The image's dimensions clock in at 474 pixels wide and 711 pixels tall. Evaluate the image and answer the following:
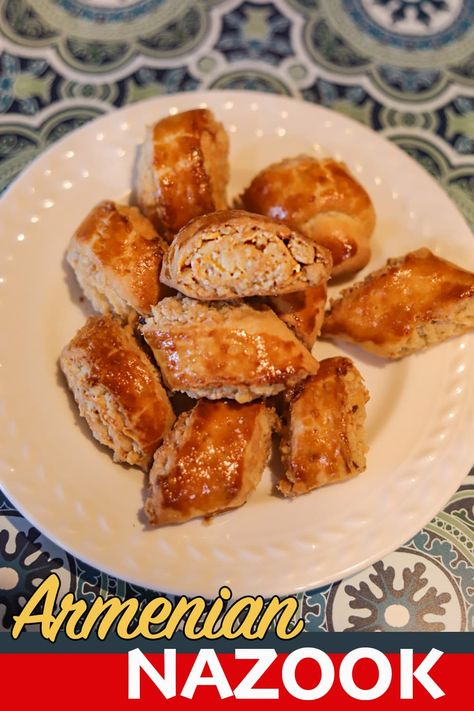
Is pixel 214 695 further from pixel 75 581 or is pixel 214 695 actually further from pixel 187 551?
pixel 75 581

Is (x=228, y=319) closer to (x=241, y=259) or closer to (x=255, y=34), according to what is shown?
(x=241, y=259)

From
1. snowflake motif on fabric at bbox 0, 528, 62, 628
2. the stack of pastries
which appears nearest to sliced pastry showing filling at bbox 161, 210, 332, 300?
the stack of pastries

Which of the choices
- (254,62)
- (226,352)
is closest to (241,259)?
(226,352)

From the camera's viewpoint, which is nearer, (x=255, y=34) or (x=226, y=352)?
(x=226, y=352)

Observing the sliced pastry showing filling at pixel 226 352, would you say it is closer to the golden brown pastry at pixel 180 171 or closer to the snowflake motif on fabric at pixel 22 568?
the golden brown pastry at pixel 180 171

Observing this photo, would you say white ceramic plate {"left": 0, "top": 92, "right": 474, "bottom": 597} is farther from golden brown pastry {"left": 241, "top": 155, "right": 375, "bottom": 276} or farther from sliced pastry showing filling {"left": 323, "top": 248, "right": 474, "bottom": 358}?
golden brown pastry {"left": 241, "top": 155, "right": 375, "bottom": 276}

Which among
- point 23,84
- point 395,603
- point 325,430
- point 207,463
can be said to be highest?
point 23,84

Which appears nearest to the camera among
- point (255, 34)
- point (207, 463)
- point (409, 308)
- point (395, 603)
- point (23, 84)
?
point (207, 463)
